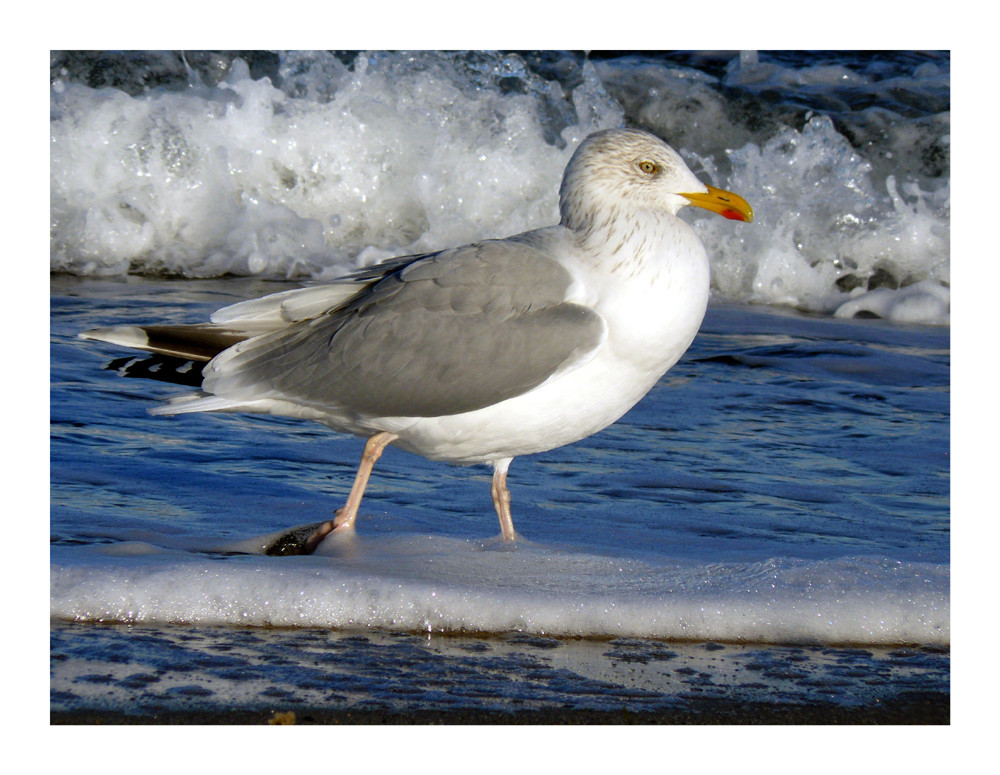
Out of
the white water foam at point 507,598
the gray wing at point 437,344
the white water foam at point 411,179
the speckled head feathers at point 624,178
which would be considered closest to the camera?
the white water foam at point 507,598

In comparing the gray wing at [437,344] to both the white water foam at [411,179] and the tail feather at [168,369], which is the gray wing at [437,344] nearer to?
the tail feather at [168,369]

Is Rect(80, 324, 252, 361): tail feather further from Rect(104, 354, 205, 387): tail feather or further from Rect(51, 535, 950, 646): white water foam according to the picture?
Rect(51, 535, 950, 646): white water foam

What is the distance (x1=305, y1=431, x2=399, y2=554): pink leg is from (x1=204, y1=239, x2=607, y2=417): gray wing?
169mm

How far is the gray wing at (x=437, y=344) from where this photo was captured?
3854 millimetres

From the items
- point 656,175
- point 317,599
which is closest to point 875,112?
point 656,175

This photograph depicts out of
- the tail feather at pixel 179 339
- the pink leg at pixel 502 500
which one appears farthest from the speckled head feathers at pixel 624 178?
the tail feather at pixel 179 339

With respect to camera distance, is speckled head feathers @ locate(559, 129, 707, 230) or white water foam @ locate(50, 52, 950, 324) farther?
white water foam @ locate(50, 52, 950, 324)

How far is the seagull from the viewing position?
12.7ft

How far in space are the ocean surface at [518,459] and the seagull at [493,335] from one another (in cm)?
44

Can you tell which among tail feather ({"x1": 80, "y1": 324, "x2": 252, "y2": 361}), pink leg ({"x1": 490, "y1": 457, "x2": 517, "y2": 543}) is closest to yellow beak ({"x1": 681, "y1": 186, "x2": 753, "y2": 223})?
pink leg ({"x1": 490, "y1": 457, "x2": 517, "y2": 543})

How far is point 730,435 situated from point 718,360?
136cm

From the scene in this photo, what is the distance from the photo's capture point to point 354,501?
4.18 m

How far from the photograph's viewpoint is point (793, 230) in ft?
31.5

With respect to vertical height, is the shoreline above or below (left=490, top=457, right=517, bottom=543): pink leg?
below
